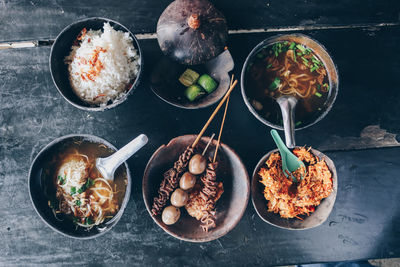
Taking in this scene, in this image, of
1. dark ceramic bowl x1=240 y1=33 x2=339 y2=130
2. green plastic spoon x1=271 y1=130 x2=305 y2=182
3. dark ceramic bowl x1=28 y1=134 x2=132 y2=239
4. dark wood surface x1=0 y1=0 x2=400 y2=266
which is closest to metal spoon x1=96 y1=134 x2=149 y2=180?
dark ceramic bowl x1=28 y1=134 x2=132 y2=239

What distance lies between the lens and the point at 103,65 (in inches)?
61.9

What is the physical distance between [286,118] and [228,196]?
0.56 metres

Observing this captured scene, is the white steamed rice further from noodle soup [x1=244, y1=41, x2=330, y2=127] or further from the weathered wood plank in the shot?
noodle soup [x1=244, y1=41, x2=330, y2=127]

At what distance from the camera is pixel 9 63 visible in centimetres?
183

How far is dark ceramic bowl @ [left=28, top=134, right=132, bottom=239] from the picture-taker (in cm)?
157

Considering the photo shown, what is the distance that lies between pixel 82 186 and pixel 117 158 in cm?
29

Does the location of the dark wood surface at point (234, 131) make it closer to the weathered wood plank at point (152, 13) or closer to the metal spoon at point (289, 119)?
the weathered wood plank at point (152, 13)

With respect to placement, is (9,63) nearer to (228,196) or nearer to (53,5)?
(53,5)

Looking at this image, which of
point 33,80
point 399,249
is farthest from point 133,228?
point 399,249

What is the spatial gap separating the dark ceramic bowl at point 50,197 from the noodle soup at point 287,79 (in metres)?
0.85

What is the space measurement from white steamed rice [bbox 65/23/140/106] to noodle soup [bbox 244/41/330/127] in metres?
0.68

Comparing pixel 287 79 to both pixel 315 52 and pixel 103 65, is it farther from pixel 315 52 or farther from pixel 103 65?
pixel 103 65

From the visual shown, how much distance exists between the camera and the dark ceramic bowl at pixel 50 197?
61.7 inches

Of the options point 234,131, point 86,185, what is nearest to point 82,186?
point 86,185
